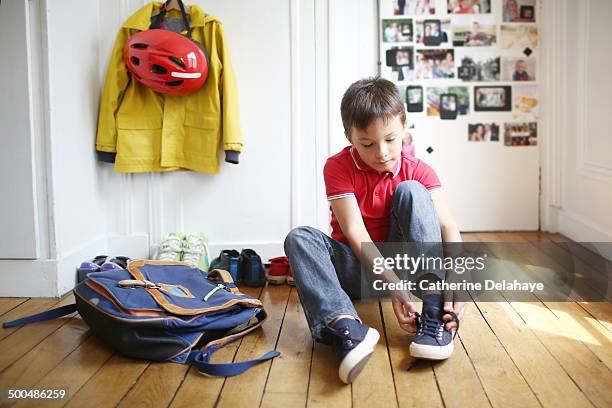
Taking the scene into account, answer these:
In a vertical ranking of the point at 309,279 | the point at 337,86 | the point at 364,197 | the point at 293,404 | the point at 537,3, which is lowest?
the point at 293,404

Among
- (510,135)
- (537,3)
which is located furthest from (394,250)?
(537,3)

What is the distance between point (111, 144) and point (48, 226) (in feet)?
1.70

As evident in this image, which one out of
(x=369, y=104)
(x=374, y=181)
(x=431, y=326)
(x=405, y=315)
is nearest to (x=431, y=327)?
(x=431, y=326)

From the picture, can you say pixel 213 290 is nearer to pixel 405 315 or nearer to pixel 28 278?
pixel 405 315

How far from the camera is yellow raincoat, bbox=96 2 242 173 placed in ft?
9.62

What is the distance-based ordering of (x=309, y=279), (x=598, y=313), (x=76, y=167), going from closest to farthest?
(x=309, y=279), (x=598, y=313), (x=76, y=167)

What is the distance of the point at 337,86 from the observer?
3.08 meters

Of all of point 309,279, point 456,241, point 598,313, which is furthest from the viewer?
point 598,313

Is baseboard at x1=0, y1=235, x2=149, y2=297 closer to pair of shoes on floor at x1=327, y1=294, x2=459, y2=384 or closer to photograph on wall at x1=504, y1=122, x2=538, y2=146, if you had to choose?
pair of shoes on floor at x1=327, y1=294, x2=459, y2=384

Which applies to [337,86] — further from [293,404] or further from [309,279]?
[293,404]

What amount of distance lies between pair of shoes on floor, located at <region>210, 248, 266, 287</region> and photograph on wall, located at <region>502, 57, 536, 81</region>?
178 centimetres

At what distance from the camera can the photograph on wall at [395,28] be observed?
12.4 feet

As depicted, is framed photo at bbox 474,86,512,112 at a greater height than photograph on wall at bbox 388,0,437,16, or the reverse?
photograph on wall at bbox 388,0,437,16

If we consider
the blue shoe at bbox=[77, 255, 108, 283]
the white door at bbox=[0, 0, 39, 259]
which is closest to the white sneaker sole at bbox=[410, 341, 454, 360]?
the blue shoe at bbox=[77, 255, 108, 283]
